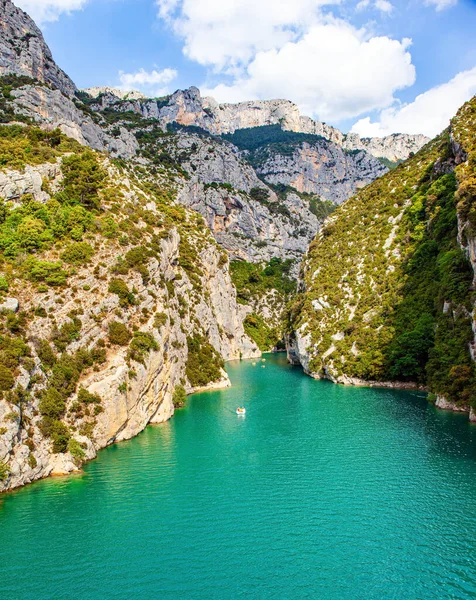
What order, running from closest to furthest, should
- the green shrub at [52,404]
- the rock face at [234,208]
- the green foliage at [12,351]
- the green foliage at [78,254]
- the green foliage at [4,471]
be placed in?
the green foliage at [4,471] < the green foliage at [12,351] < the green shrub at [52,404] < the green foliage at [78,254] < the rock face at [234,208]

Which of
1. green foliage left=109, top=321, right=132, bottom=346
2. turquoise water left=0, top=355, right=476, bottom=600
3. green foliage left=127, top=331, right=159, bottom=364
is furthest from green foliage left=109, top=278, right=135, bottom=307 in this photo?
turquoise water left=0, top=355, right=476, bottom=600

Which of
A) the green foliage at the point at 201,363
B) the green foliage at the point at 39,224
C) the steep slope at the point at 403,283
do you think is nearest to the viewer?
the green foliage at the point at 39,224

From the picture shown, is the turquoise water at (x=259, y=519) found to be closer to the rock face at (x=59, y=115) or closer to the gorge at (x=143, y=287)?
the gorge at (x=143, y=287)

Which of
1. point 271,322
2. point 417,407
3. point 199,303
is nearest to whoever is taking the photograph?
point 417,407

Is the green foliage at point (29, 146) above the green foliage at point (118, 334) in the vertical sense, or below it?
above

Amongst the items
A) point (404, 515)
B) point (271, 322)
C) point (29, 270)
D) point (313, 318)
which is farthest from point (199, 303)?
point (271, 322)

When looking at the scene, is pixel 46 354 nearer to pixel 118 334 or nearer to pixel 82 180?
pixel 118 334

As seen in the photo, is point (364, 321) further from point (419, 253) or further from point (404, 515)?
point (404, 515)

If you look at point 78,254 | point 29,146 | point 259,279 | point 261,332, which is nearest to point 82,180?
point 29,146

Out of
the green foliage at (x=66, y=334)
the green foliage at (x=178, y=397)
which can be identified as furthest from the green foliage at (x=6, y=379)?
the green foliage at (x=178, y=397)
